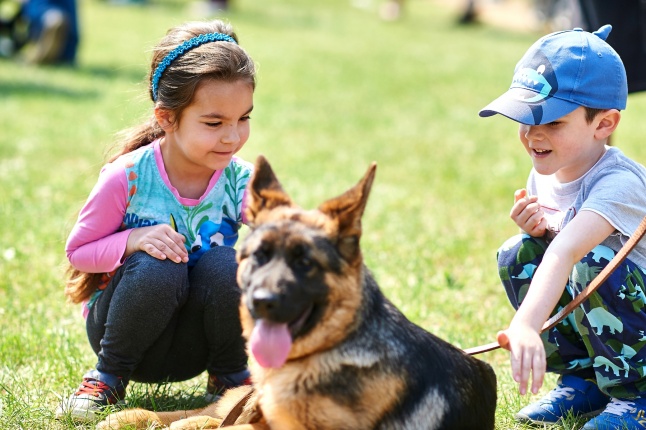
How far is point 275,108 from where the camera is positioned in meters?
12.2

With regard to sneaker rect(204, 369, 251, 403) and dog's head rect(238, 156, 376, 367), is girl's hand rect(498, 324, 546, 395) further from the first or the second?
sneaker rect(204, 369, 251, 403)

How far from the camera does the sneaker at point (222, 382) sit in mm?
3969

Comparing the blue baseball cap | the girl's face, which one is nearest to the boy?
the blue baseball cap

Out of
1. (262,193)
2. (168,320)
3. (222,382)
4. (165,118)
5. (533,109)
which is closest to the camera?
(262,193)

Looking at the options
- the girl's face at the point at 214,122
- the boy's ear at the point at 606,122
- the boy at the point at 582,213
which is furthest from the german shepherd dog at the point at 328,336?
the boy's ear at the point at 606,122

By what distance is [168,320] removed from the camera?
370 centimetres

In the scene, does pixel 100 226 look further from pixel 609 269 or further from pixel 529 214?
pixel 609 269

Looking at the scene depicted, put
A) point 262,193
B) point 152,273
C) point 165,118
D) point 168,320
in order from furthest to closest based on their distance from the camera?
point 165,118
point 168,320
point 152,273
point 262,193

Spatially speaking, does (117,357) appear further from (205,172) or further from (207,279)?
(205,172)

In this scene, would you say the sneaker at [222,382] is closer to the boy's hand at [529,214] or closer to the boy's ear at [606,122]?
the boy's hand at [529,214]

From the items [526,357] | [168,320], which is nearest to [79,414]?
[168,320]

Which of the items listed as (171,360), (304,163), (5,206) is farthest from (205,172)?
(304,163)

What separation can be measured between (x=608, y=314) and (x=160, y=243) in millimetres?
1855

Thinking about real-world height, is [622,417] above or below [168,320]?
below
